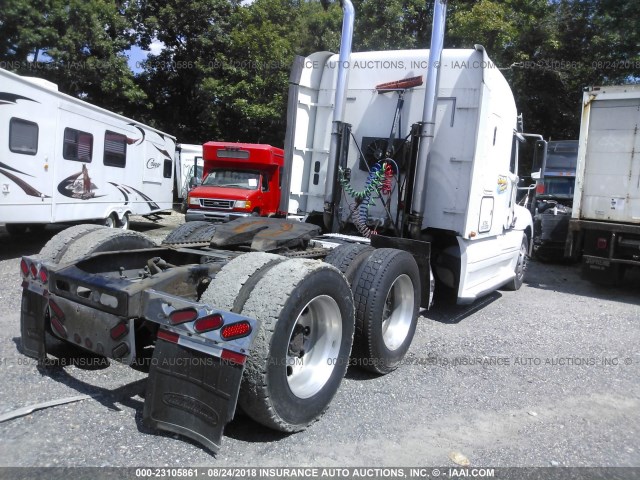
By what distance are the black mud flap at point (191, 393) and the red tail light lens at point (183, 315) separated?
0.15 meters

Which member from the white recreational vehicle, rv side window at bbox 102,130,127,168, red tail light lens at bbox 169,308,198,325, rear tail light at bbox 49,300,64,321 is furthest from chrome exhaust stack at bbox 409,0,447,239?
rv side window at bbox 102,130,127,168

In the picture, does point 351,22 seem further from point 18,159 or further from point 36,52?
point 36,52

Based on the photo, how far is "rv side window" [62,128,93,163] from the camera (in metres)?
10.4

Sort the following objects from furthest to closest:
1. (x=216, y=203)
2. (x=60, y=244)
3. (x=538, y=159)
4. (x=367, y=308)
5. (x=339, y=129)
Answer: (x=216, y=203)
(x=538, y=159)
(x=339, y=129)
(x=60, y=244)
(x=367, y=308)

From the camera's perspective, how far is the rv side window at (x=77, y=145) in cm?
1044

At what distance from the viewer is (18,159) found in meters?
9.18

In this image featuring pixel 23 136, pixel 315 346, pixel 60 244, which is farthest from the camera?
pixel 23 136

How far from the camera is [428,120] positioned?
5914 mm

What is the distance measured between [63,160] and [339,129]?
6.45 metres

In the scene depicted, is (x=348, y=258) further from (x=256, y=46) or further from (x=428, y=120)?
(x=256, y=46)

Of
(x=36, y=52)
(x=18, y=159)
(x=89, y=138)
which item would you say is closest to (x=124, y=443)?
(x=18, y=159)

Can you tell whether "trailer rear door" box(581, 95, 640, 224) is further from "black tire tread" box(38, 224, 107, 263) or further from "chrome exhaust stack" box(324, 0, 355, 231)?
"black tire tread" box(38, 224, 107, 263)

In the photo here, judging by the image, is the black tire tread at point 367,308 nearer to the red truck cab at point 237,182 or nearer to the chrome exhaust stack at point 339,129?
the chrome exhaust stack at point 339,129

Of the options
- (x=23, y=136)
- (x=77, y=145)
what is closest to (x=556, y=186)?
(x=77, y=145)
